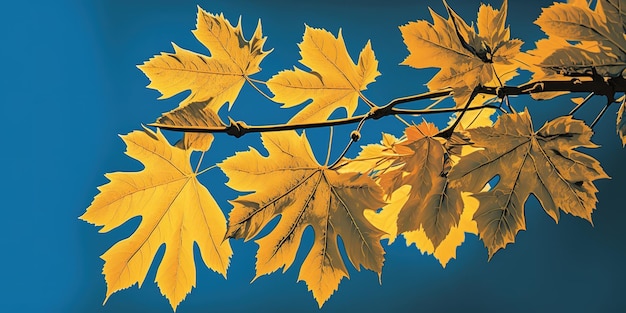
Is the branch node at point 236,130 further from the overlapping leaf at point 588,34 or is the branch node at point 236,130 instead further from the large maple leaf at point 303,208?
the overlapping leaf at point 588,34

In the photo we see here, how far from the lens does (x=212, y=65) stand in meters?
0.30

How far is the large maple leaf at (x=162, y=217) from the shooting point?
29 cm

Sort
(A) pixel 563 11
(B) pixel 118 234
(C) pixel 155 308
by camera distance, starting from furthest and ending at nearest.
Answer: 1. (C) pixel 155 308
2. (B) pixel 118 234
3. (A) pixel 563 11

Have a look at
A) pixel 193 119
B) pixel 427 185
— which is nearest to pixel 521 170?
pixel 427 185

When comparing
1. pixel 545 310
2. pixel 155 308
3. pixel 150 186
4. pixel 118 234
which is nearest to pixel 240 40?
pixel 150 186

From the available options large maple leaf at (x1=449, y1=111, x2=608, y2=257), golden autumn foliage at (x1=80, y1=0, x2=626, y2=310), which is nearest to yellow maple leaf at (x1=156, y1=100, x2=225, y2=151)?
golden autumn foliage at (x1=80, y1=0, x2=626, y2=310)

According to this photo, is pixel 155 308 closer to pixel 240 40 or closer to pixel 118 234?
pixel 118 234

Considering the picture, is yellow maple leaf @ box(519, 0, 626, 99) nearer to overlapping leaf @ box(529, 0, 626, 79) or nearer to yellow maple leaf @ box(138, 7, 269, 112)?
overlapping leaf @ box(529, 0, 626, 79)

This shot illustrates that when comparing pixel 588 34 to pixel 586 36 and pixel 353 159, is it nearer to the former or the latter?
pixel 586 36

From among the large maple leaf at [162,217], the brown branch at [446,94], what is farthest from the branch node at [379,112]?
→ the large maple leaf at [162,217]

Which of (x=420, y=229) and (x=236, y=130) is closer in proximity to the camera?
(x=236, y=130)

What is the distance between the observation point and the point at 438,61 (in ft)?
0.84

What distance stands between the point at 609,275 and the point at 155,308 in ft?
3.30

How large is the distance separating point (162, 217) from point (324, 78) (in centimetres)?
12
